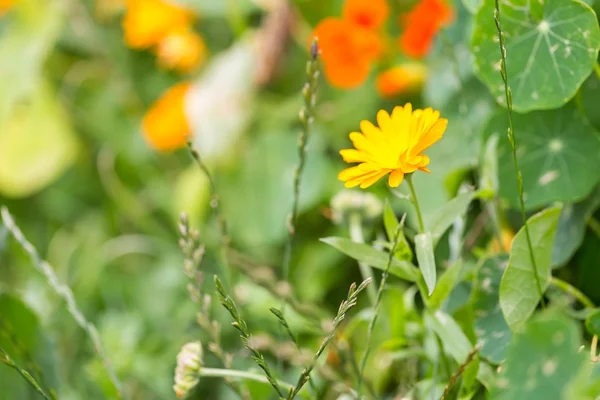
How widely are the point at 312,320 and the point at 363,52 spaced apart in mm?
503

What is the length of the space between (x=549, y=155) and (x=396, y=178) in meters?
0.28

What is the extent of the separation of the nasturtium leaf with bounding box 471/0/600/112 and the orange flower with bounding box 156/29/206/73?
721 millimetres

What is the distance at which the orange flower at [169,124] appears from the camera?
43.4 inches

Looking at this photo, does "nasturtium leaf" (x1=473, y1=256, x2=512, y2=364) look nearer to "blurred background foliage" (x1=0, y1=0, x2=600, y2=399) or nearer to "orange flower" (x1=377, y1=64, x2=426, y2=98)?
"blurred background foliage" (x1=0, y1=0, x2=600, y2=399)

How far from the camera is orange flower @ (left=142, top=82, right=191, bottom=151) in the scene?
1102 millimetres

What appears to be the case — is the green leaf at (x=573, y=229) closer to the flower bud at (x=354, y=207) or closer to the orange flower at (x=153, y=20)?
the flower bud at (x=354, y=207)

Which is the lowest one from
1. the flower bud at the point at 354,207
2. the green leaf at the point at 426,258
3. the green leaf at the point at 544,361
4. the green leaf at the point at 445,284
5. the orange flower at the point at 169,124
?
the orange flower at the point at 169,124

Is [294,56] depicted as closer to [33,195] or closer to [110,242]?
[110,242]

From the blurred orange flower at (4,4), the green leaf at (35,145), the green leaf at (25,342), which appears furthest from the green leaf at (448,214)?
the blurred orange flower at (4,4)

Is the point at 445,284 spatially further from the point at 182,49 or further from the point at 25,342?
the point at 182,49

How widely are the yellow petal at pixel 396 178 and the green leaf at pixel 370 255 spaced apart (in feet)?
0.26

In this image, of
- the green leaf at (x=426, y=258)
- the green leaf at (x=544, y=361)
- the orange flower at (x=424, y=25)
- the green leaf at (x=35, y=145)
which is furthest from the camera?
the green leaf at (x=35, y=145)

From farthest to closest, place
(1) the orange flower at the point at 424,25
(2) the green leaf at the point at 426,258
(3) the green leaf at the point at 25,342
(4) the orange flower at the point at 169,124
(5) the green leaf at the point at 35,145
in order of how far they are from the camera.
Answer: (5) the green leaf at the point at 35,145 < (4) the orange flower at the point at 169,124 < (1) the orange flower at the point at 424,25 < (3) the green leaf at the point at 25,342 < (2) the green leaf at the point at 426,258

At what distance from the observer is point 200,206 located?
1064 mm
